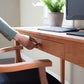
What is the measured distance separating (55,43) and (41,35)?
173mm

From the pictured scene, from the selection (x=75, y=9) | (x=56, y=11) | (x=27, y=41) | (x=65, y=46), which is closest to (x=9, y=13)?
(x=56, y=11)

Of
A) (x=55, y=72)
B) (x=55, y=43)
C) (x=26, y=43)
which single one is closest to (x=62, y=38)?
(x=55, y=43)

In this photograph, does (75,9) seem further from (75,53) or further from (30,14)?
(30,14)

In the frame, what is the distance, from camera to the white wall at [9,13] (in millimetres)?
3465

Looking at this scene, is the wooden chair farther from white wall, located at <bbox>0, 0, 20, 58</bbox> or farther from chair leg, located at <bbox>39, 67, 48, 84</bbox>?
white wall, located at <bbox>0, 0, 20, 58</bbox>

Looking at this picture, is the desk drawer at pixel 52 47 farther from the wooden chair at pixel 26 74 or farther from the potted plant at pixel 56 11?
the potted plant at pixel 56 11

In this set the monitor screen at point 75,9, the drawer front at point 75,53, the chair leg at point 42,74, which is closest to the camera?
the drawer front at point 75,53

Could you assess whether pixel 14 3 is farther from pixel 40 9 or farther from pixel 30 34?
pixel 30 34

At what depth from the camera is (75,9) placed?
1.26m

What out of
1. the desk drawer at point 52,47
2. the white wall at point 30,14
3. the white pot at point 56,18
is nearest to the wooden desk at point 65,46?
the desk drawer at point 52,47

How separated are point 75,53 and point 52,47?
0.26 meters

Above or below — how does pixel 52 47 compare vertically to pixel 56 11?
below

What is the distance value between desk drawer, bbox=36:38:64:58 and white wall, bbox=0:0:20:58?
233 cm

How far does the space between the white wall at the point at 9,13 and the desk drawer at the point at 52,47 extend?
7.66 feet
